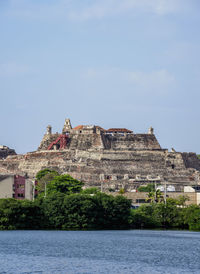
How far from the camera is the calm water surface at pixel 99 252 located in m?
57.9

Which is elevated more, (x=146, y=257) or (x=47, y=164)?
(x=47, y=164)

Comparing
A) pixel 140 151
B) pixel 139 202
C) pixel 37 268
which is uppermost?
pixel 140 151

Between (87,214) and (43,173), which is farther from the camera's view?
(43,173)

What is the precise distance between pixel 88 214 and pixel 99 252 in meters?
21.9

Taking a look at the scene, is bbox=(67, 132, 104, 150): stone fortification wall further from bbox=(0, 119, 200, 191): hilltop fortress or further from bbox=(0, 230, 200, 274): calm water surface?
bbox=(0, 230, 200, 274): calm water surface

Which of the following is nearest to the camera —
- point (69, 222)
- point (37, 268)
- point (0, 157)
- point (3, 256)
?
point (37, 268)

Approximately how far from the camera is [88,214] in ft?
293

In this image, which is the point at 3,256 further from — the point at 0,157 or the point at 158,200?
the point at 0,157

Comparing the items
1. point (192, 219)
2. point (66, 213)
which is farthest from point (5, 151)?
point (66, 213)

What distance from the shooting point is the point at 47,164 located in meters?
148

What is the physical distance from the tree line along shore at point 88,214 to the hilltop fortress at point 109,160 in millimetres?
41304

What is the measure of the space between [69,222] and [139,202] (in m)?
30.7

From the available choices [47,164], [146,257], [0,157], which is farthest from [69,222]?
[0,157]

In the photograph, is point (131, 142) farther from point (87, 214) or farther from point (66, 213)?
point (66, 213)
